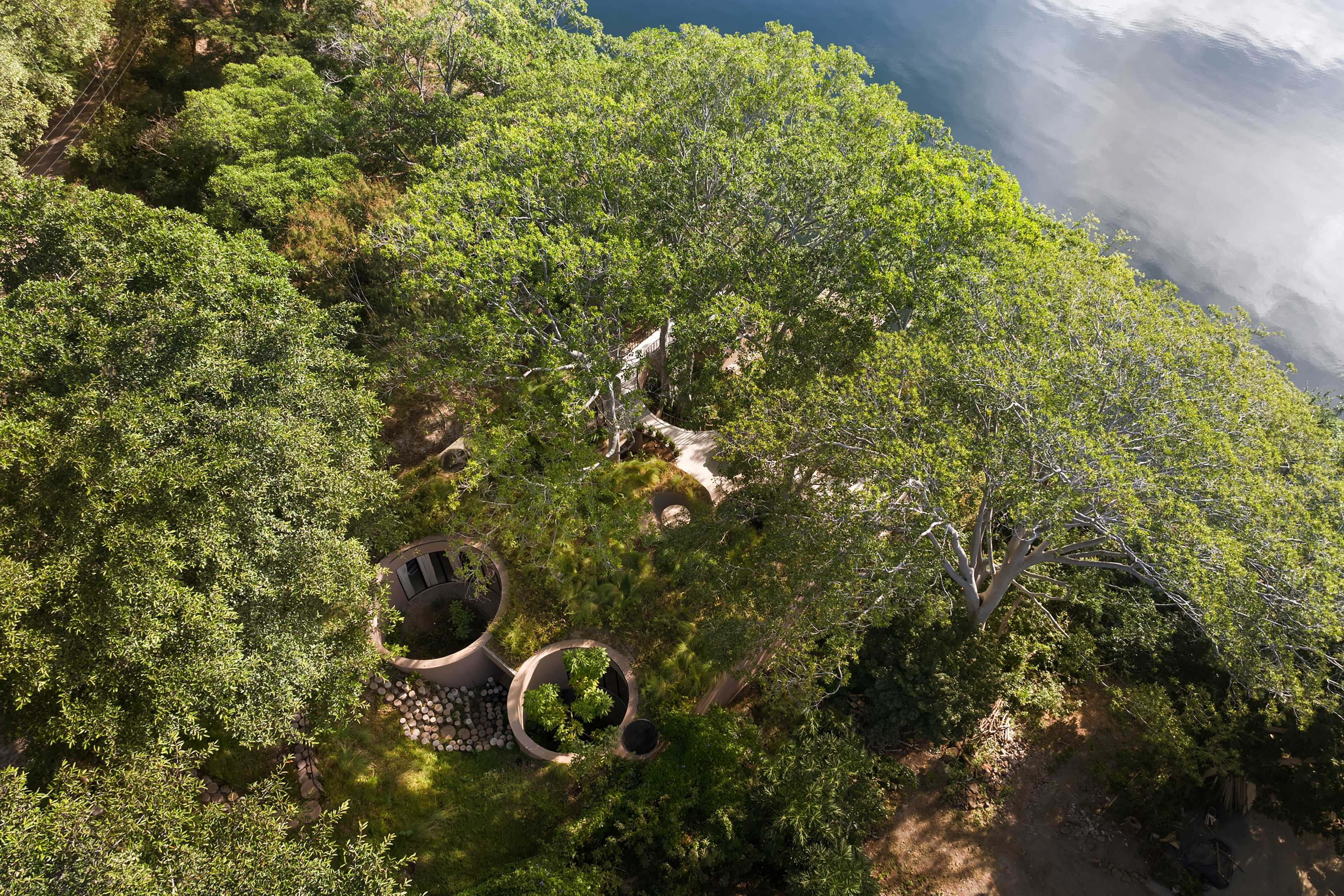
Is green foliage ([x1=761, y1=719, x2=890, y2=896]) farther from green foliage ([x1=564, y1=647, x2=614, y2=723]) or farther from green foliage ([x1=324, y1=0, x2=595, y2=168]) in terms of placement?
green foliage ([x1=324, y1=0, x2=595, y2=168])

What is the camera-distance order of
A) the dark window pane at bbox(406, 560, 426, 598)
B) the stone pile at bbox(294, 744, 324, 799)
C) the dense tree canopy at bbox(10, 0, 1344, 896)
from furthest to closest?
the dark window pane at bbox(406, 560, 426, 598) < the stone pile at bbox(294, 744, 324, 799) < the dense tree canopy at bbox(10, 0, 1344, 896)

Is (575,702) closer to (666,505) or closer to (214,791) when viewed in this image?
(666,505)

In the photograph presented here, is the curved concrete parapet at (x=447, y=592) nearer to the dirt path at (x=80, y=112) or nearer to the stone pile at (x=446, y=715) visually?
the stone pile at (x=446, y=715)

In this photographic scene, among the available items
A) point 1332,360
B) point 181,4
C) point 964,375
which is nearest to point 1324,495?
point 964,375

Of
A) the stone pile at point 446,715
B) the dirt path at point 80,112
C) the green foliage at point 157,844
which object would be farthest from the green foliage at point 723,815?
the dirt path at point 80,112

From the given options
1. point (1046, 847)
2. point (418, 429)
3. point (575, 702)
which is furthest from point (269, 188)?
point (1046, 847)

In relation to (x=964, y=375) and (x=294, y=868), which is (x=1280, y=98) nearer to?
(x=964, y=375)

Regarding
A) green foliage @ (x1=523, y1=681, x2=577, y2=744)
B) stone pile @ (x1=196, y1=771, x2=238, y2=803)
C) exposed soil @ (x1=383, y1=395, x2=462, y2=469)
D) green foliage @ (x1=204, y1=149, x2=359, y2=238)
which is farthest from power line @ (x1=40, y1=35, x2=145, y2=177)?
green foliage @ (x1=523, y1=681, x2=577, y2=744)
